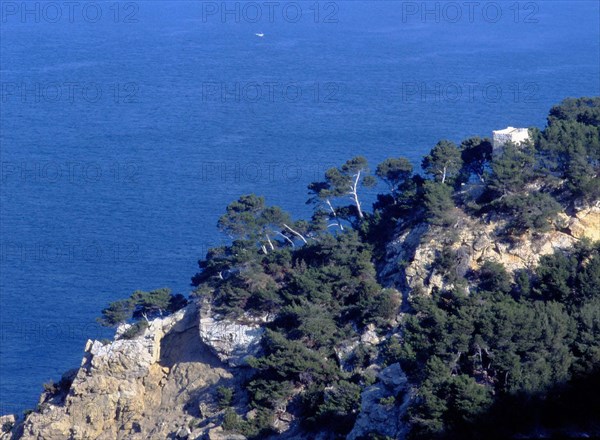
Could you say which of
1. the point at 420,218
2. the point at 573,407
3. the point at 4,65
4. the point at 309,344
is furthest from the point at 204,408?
the point at 4,65

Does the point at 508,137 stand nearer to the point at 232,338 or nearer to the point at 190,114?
the point at 232,338

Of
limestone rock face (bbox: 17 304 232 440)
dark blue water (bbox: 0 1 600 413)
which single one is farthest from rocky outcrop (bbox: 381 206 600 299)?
dark blue water (bbox: 0 1 600 413)

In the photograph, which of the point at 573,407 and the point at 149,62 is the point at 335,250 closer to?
the point at 573,407

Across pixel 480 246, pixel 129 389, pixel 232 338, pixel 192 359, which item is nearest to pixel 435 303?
pixel 480 246

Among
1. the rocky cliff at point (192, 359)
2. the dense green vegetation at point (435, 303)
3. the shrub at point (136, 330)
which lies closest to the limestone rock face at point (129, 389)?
the rocky cliff at point (192, 359)

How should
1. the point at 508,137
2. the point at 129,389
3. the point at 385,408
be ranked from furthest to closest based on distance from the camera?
the point at 508,137
the point at 129,389
the point at 385,408

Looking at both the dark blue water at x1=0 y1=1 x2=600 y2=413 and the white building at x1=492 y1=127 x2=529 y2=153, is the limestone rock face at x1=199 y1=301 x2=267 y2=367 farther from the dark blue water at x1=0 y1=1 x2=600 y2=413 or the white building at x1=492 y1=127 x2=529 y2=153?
the dark blue water at x1=0 y1=1 x2=600 y2=413
